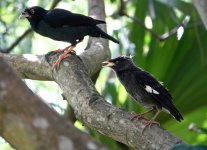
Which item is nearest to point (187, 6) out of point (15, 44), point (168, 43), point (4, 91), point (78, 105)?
point (168, 43)

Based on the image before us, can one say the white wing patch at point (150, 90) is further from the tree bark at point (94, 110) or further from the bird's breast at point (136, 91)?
the tree bark at point (94, 110)

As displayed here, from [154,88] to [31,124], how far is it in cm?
261

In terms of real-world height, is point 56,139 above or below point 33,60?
above

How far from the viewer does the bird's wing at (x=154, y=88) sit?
4.14 m

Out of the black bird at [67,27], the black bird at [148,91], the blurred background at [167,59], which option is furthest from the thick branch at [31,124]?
the blurred background at [167,59]

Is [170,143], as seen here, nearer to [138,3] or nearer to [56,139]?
[56,139]

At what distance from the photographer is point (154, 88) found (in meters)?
4.25

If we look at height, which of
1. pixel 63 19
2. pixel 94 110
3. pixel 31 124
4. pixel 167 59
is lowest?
pixel 167 59

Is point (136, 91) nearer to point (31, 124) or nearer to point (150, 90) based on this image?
point (150, 90)

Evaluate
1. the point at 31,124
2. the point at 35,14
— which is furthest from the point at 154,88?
the point at 31,124

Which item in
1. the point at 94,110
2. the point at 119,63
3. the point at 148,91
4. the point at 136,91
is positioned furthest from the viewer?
the point at 119,63

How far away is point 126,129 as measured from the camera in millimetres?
3305

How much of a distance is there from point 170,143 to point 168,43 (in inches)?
138

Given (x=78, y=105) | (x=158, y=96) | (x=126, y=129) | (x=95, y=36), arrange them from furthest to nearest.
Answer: (x=95, y=36), (x=158, y=96), (x=78, y=105), (x=126, y=129)
